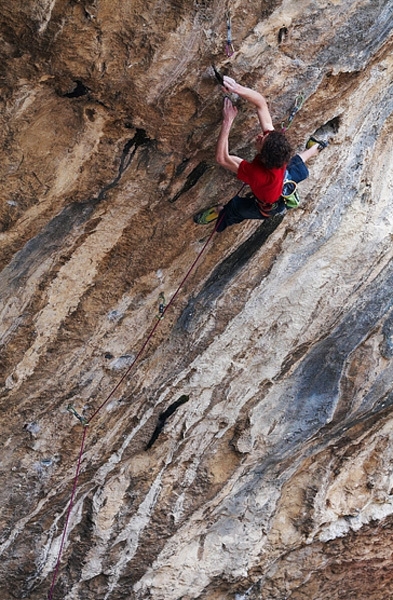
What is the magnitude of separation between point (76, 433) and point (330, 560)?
288cm

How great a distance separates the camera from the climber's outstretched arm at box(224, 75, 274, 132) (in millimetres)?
3850

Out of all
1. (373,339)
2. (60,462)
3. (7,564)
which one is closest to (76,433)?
(60,462)

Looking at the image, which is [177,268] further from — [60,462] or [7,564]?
[7,564]

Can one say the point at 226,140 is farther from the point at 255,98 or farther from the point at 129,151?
the point at 129,151

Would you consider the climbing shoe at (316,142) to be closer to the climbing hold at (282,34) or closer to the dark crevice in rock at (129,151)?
the climbing hold at (282,34)

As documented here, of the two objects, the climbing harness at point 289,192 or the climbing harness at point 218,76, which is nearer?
the climbing harness at point 218,76

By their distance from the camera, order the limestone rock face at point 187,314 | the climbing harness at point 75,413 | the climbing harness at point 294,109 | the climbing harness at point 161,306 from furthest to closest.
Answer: the climbing harness at point 75,413 < the climbing harness at point 161,306 < the climbing harness at point 294,109 < the limestone rock face at point 187,314

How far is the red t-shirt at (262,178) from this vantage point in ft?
13.0

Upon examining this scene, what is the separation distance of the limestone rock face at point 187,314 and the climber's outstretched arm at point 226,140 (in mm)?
82

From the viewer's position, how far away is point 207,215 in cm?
460

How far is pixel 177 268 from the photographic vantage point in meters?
4.95

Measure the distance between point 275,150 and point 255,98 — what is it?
35 cm

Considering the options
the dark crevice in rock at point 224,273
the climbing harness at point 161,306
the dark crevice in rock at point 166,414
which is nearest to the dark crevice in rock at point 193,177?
the dark crevice in rock at point 224,273

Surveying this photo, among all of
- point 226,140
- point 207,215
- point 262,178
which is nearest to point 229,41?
point 226,140
